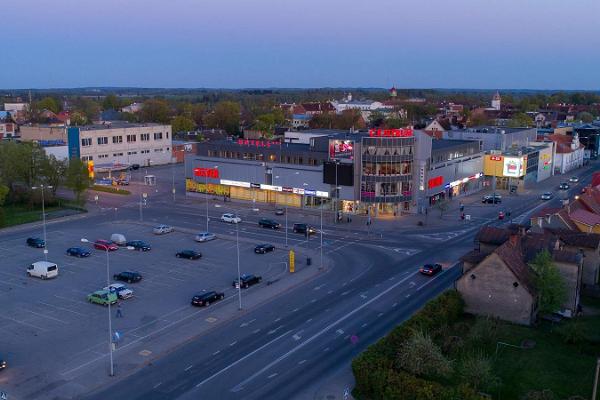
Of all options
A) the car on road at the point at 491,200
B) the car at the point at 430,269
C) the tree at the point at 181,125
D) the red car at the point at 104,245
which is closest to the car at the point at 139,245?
the red car at the point at 104,245

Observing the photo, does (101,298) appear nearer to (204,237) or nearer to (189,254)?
(189,254)

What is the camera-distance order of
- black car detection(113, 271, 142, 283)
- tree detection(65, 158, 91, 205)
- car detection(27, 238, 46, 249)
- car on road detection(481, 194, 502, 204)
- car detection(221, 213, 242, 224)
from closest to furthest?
black car detection(113, 271, 142, 283)
car detection(27, 238, 46, 249)
car detection(221, 213, 242, 224)
tree detection(65, 158, 91, 205)
car on road detection(481, 194, 502, 204)

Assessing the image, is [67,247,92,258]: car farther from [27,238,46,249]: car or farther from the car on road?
the car on road

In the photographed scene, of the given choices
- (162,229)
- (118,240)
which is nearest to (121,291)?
(118,240)

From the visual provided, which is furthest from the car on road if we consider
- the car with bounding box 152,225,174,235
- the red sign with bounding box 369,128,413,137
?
the car with bounding box 152,225,174,235

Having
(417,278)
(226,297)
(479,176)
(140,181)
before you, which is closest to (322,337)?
(226,297)

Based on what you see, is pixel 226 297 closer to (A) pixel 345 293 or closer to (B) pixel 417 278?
(A) pixel 345 293
